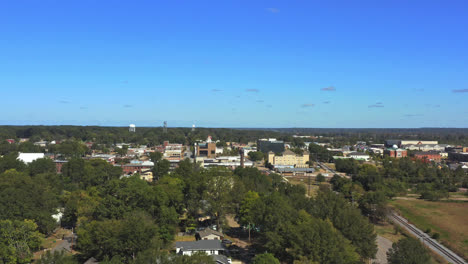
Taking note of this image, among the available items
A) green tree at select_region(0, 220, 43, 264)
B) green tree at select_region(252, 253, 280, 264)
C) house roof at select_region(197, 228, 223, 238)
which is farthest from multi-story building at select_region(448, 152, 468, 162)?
green tree at select_region(0, 220, 43, 264)

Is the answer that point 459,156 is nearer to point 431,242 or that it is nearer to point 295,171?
point 295,171

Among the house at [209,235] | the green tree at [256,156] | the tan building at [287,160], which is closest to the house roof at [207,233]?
the house at [209,235]

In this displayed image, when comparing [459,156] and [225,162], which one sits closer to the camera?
[225,162]

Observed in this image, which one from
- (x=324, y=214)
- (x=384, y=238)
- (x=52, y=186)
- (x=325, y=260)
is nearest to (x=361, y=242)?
(x=324, y=214)

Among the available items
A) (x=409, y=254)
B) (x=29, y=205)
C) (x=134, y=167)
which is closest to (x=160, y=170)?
(x=134, y=167)

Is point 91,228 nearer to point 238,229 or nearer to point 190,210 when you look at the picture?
point 190,210

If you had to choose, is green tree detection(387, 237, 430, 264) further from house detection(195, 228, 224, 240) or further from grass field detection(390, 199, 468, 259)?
house detection(195, 228, 224, 240)

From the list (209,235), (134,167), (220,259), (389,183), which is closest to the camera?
(220,259)
